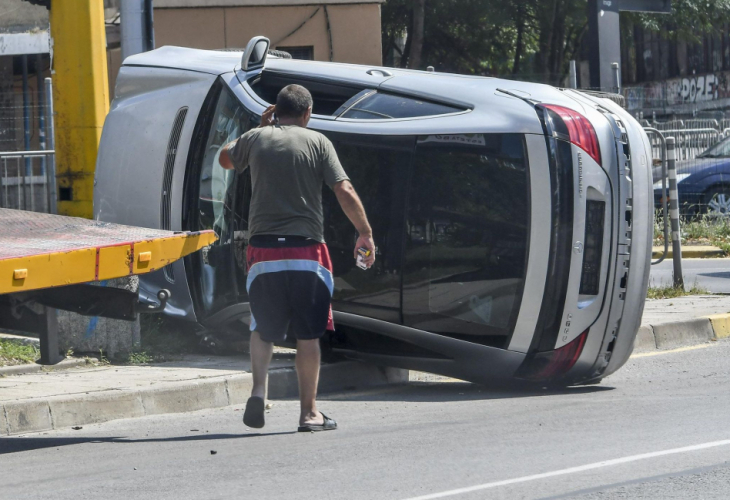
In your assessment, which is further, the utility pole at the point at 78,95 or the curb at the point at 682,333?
the curb at the point at 682,333

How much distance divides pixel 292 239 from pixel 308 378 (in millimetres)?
708

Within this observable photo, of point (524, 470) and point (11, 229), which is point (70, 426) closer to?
point (11, 229)

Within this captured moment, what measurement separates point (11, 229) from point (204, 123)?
206 centimetres

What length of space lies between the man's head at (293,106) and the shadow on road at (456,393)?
198cm

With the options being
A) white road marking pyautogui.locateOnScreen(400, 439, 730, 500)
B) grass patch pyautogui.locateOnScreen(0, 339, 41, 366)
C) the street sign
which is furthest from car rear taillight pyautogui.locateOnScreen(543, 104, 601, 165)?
the street sign

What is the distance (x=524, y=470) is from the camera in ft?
15.4

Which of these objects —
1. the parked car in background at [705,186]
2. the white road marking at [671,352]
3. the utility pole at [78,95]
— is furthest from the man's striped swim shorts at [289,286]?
the parked car in background at [705,186]

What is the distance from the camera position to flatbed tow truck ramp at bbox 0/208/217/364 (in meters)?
4.96

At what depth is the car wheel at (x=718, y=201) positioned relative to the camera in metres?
17.3

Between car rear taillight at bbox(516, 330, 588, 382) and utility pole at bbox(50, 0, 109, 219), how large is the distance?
3.38 meters

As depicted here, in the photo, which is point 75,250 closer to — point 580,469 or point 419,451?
point 419,451

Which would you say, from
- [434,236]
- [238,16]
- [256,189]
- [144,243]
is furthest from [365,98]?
[238,16]

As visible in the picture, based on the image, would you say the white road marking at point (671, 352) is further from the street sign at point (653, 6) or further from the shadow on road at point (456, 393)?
the street sign at point (653, 6)

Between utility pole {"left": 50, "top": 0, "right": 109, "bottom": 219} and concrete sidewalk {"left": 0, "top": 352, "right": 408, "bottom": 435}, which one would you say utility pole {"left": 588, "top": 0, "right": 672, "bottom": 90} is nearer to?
concrete sidewalk {"left": 0, "top": 352, "right": 408, "bottom": 435}
